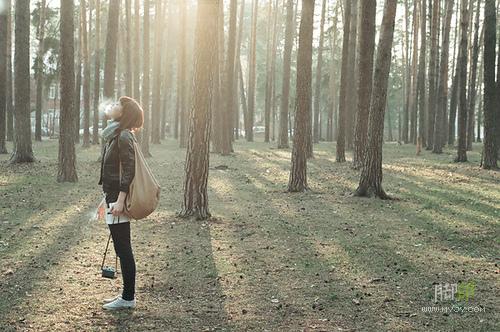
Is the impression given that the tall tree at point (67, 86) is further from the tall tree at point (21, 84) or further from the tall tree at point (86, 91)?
the tall tree at point (86, 91)

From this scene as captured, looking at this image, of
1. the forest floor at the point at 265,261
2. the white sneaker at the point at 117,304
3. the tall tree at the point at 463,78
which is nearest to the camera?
the forest floor at the point at 265,261

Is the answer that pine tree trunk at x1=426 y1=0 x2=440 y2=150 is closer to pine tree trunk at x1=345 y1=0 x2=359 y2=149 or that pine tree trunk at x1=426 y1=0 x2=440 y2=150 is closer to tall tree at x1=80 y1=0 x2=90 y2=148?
pine tree trunk at x1=345 y1=0 x2=359 y2=149

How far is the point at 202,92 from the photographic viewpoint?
10391mm

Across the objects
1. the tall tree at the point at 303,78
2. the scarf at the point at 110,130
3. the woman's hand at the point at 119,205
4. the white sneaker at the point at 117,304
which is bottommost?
the white sneaker at the point at 117,304

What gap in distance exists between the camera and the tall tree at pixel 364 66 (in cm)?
1522

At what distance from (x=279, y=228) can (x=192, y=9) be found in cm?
3965

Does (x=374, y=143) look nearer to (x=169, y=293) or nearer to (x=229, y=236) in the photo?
(x=229, y=236)

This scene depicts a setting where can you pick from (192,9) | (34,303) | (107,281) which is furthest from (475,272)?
(192,9)

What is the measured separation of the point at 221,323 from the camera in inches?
221

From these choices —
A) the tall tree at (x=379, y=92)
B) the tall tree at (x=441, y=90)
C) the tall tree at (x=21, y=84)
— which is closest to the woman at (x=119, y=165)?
the tall tree at (x=379, y=92)

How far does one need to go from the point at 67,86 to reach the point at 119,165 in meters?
10.2

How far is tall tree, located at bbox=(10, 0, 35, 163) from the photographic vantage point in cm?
1852

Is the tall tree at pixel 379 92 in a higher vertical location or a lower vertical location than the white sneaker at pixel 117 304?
higher

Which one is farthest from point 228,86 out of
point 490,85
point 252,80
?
point 252,80
